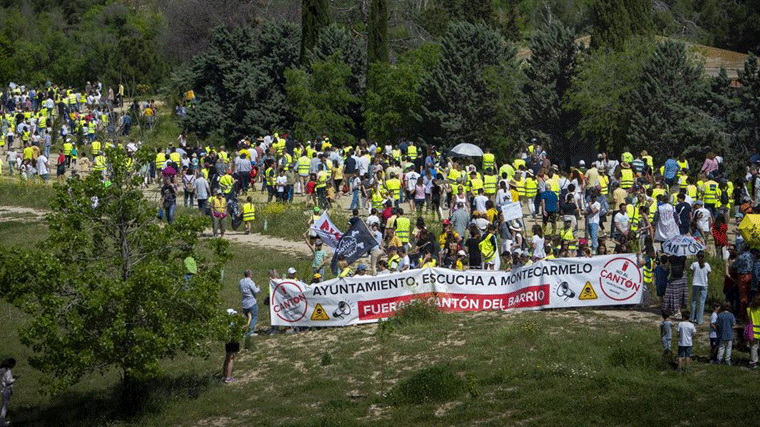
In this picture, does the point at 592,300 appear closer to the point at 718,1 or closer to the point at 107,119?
the point at 107,119

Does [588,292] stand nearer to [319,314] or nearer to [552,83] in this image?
[319,314]

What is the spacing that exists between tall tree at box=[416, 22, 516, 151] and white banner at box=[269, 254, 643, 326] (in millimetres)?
24045

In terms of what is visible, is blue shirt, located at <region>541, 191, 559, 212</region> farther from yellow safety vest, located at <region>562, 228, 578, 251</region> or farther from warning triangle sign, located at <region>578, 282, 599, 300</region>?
warning triangle sign, located at <region>578, 282, 599, 300</region>

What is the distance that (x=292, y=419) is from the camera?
2189cm

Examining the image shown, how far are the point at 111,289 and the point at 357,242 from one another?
7294 millimetres

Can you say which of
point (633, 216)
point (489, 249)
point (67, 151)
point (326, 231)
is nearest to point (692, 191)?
point (633, 216)

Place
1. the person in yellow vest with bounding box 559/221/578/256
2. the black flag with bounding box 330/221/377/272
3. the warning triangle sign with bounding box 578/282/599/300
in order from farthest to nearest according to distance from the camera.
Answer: the black flag with bounding box 330/221/377/272
the person in yellow vest with bounding box 559/221/578/256
the warning triangle sign with bounding box 578/282/599/300

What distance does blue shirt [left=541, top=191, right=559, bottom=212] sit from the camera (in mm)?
32156

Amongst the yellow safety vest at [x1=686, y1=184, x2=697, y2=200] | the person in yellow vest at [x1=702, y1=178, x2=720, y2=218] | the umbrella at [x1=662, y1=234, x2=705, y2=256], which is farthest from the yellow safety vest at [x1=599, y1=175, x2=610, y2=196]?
the umbrella at [x1=662, y1=234, x2=705, y2=256]

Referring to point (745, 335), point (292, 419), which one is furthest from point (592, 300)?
point (292, 419)

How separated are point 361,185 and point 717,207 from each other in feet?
33.8

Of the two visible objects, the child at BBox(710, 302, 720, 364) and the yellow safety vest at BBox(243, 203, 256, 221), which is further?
the yellow safety vest at BBox(243, 203, 256, 221)

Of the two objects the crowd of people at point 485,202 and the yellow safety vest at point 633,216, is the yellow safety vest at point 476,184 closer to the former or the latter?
the crowd of people at point 485,202

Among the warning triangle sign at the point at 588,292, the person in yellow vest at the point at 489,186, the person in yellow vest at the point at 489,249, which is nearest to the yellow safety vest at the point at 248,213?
the person in yellow vest at the point at 489,186
